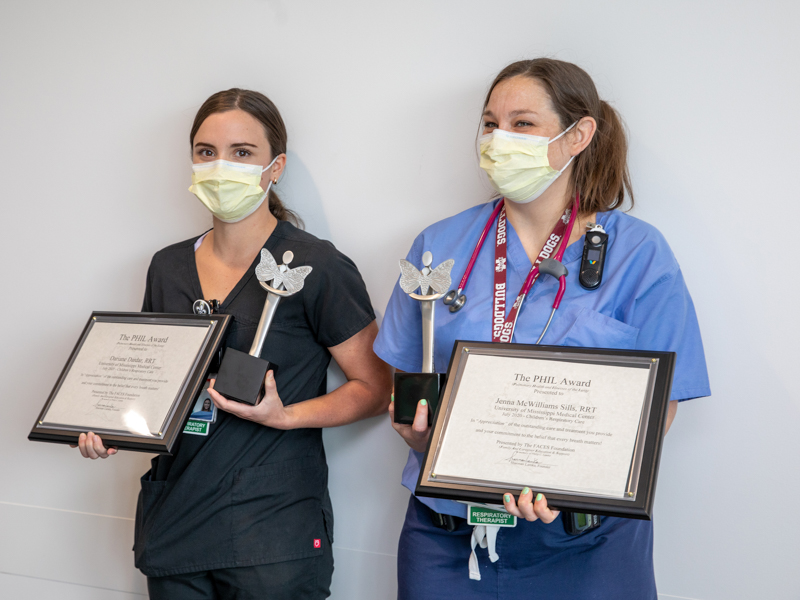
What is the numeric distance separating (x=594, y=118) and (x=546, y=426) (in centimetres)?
69

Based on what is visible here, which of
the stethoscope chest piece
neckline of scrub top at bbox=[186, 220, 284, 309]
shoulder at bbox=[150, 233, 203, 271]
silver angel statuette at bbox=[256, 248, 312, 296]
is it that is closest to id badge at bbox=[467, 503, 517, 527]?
the stethoscope chest piece

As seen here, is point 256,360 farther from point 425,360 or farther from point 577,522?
point 577,522

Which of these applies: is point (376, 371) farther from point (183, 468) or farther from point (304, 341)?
point (183, 468)

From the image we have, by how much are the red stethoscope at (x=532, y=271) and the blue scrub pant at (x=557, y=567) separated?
0.40 meters

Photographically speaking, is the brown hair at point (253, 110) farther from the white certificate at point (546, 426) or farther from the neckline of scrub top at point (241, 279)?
the white certificate at point (546, 426)

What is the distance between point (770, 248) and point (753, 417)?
40 centimetres

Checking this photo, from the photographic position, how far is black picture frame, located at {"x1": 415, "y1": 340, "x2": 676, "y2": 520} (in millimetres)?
1005

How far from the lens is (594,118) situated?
1.38m

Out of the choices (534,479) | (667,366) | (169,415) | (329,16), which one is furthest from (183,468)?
(329,16)

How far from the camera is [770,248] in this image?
152 cm

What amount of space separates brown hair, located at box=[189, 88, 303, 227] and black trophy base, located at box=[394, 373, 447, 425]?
787 millimetres

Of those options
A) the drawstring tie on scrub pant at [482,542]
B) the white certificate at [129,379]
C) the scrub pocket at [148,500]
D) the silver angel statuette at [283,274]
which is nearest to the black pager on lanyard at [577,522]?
the drawstring tie on scrub pant at [482,542]

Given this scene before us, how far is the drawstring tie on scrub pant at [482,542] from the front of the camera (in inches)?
50.0

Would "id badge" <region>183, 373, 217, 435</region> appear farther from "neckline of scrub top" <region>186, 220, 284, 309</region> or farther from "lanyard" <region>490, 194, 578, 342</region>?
"lanyard" <region>490, 194, 578, 342</region>
